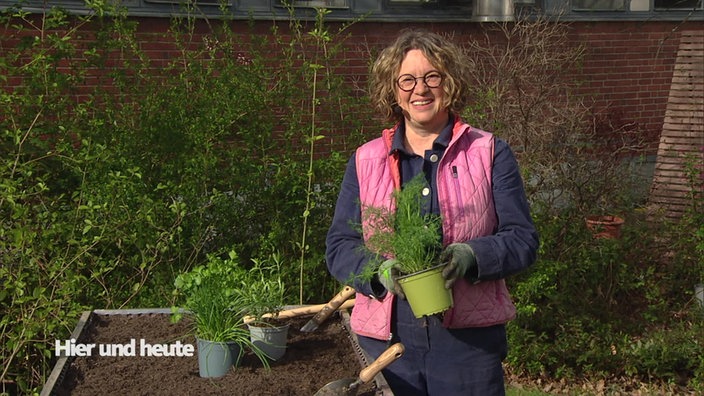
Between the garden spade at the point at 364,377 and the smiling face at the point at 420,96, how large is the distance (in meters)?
0.68

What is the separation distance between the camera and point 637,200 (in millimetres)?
7660

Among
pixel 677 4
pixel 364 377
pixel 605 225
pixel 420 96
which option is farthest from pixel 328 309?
pixel 677 4

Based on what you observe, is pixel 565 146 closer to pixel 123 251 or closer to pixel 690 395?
pixel 690 395

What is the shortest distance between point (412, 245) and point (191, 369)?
97 cm

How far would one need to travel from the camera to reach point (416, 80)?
286cm

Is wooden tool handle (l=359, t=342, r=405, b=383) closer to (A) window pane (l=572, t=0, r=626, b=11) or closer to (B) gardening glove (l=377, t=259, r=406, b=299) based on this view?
(B) gardening glove (l=377, t=259, r=406, b=299)

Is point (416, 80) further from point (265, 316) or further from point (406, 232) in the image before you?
point (265, 316)

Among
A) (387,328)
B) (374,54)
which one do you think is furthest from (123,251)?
(374,54)

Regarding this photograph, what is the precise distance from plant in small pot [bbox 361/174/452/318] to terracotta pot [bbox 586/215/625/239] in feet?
12.0

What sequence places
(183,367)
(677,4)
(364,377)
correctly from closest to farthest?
(364,377)
(183,367)
(677,4)

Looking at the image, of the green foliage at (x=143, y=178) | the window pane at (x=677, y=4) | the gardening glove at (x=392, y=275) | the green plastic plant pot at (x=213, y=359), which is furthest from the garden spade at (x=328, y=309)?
the window pane at (x=677, y=4)

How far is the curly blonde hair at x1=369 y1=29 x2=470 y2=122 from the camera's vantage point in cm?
286

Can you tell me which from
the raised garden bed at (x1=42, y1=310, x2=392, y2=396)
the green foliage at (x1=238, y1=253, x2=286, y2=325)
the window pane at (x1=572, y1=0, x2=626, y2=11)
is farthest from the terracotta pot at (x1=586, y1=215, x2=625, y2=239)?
the window pane at (x1=572, y1=0, x2=626, y2=11)

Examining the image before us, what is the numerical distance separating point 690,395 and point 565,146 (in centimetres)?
187
